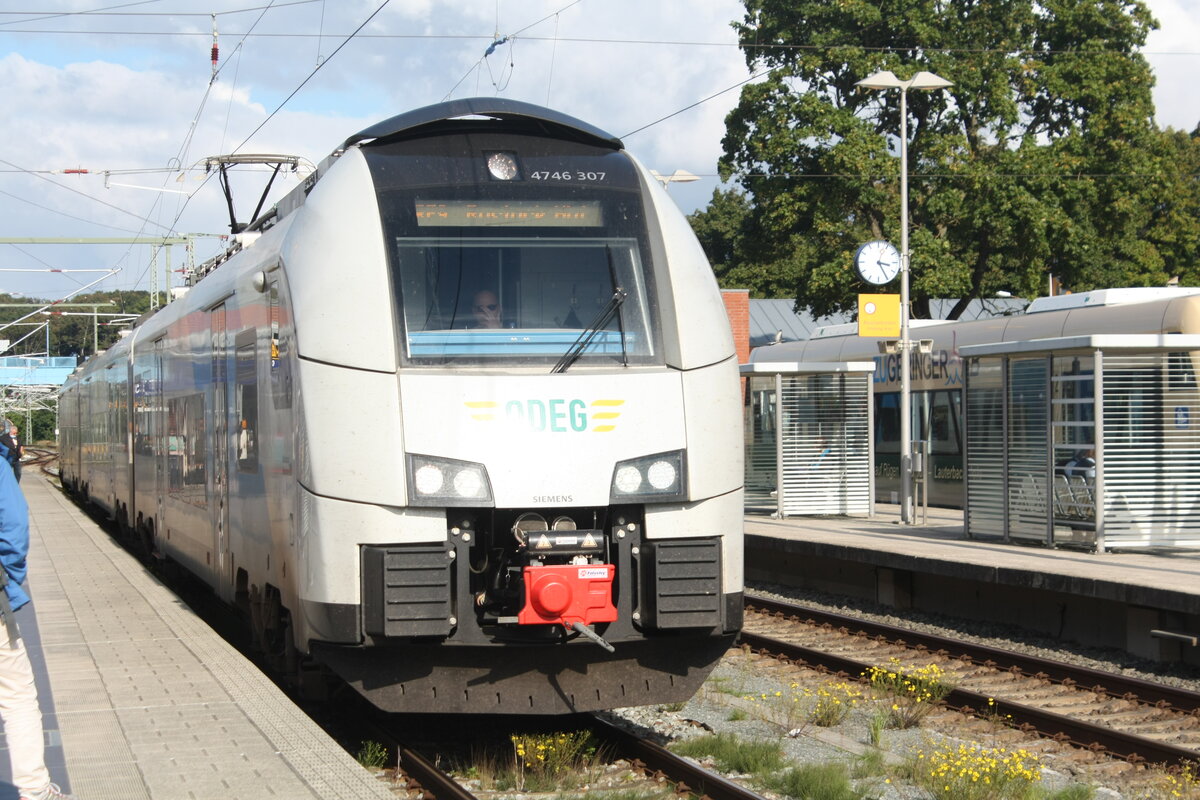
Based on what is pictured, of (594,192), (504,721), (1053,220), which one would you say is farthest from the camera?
(1053,220)

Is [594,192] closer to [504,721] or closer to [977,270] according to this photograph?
[504,721]

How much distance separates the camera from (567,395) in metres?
7.42

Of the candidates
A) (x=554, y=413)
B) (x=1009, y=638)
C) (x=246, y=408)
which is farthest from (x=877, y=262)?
(x=554, y=413)

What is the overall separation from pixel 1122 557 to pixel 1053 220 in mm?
19839

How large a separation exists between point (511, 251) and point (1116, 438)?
9402 mm

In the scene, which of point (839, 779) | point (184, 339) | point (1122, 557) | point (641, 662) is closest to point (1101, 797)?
point (839, 779)

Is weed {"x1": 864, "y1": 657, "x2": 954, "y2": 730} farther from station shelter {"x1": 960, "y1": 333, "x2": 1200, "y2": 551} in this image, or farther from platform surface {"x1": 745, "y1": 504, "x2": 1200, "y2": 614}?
station shelter {"x1": 960, "y1": 333, "x2": 1200, "y2": 551}

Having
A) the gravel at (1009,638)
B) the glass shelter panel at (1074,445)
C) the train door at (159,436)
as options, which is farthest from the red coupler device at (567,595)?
the glass shelter panel at (1074,445)

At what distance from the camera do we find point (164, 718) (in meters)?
7.70

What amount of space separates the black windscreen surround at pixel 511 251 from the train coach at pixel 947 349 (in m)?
11.3

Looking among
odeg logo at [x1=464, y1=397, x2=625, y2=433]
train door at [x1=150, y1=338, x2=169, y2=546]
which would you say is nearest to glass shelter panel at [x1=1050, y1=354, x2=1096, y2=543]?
odeg logo at [x1=464, y1=397, x2=625, y2=433]

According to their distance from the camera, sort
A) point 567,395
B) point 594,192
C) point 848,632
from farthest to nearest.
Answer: point 848,632 < point 594,192 < point 567,395

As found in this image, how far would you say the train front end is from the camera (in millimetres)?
7141

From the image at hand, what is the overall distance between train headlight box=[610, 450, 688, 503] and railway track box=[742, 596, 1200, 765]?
333cm
